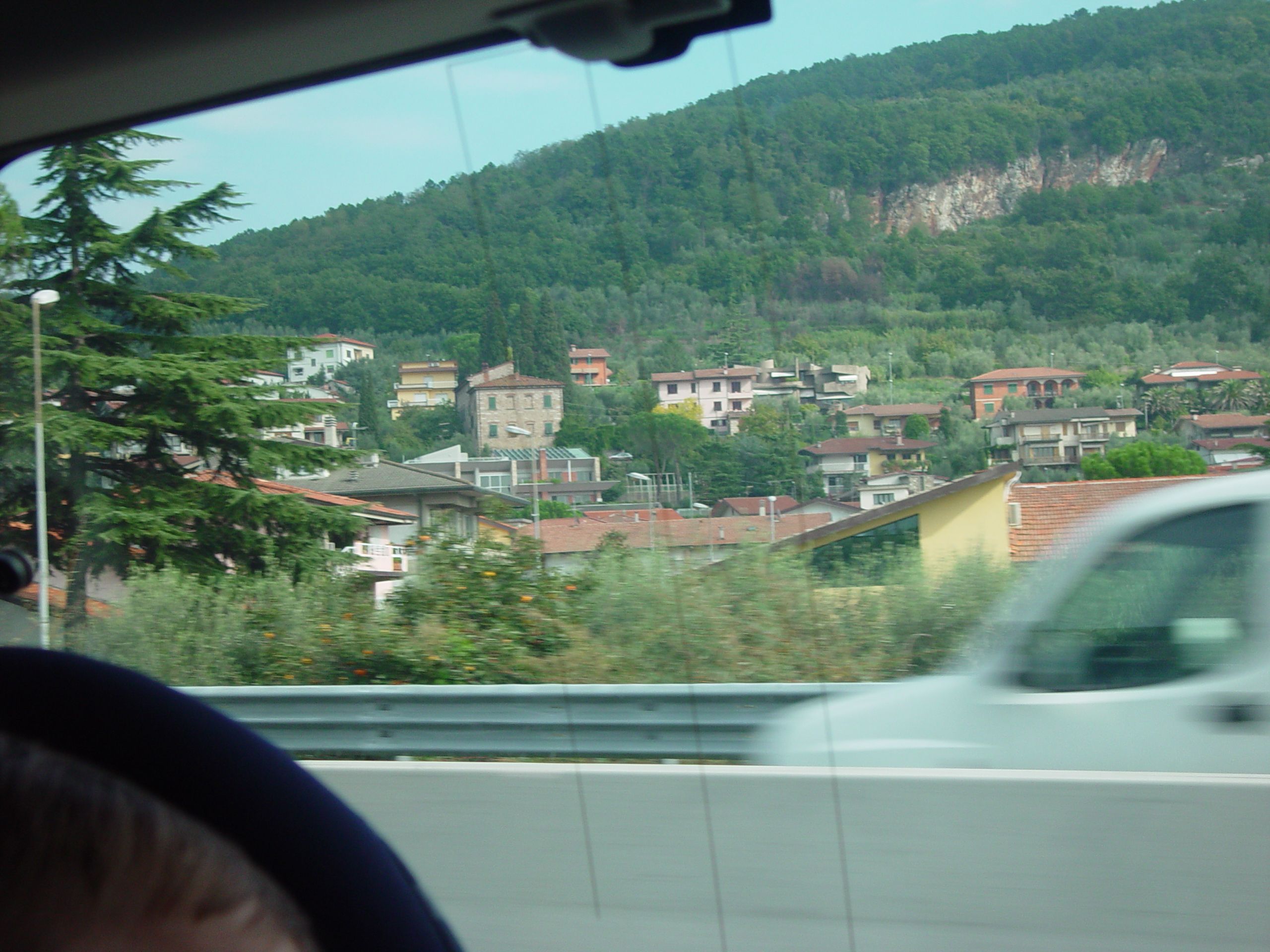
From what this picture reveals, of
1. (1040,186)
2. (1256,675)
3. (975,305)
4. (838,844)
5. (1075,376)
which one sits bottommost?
(838,844)

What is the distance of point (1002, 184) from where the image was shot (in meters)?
3.47

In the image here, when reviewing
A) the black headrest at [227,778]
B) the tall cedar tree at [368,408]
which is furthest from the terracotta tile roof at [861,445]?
the black headrest at [227,778]

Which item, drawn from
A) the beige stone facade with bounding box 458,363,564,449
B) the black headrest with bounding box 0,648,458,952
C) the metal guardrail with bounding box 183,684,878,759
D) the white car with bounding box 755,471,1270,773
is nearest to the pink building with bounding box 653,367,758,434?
the beige stone facade with bounding box 458,363,564,449

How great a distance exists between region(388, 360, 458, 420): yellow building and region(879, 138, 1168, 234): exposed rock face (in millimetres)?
1398

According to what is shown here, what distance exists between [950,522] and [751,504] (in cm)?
185

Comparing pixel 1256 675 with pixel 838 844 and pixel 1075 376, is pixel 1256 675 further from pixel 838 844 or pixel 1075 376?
pixel 1075 376

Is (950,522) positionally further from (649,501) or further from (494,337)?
(494,337)

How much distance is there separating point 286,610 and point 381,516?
1.90 meters

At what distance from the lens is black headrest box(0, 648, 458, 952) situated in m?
0.58

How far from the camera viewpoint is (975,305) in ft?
12.8

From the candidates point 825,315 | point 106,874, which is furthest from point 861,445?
point 106,874

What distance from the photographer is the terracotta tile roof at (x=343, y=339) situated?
11.8 feet

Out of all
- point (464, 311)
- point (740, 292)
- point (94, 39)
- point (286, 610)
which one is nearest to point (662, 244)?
point (740, 292)

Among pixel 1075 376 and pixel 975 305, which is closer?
pixel 975 305
